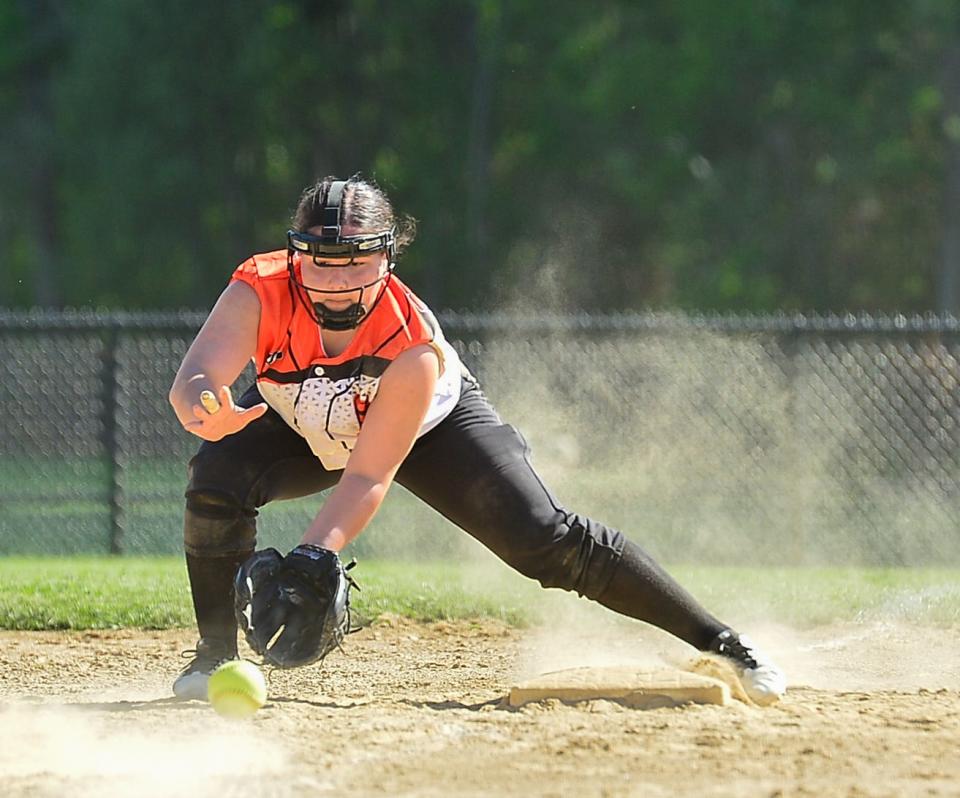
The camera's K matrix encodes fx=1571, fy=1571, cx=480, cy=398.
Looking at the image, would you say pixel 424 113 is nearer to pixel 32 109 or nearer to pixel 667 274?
pixel 667 274

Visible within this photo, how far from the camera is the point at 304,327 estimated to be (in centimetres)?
457

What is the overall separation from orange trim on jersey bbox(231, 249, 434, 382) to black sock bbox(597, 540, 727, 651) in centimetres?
100

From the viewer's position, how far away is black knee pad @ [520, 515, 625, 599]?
4.80 metres

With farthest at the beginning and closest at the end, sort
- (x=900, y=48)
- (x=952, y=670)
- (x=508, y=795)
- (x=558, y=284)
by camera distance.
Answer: (x=558, y=284)
(x=900, y=48)
(x=952, y=670)
(x=508, y=795)

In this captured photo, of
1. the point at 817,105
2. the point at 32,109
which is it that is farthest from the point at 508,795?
the point at 32,109

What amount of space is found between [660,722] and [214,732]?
1233 mm

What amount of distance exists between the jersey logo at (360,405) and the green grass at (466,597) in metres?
2.56

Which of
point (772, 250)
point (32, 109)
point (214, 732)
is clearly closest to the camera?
point (214, 732)

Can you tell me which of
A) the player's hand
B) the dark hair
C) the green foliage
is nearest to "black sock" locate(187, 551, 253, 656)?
the player's hand

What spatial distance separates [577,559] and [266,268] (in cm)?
129

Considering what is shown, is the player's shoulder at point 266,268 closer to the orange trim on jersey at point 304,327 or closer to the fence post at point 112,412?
the orange trim on jersey at point 304,327

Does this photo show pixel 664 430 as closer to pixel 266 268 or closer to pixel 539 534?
pixel 539 534

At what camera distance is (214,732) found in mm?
4301

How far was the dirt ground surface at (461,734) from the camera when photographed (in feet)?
12.2
